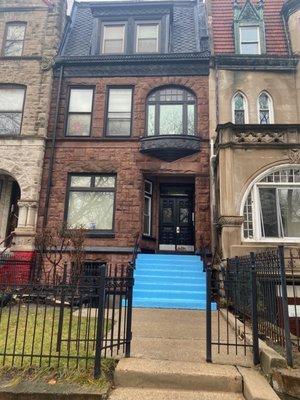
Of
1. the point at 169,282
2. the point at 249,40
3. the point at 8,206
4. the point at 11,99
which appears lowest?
the point at 169,282

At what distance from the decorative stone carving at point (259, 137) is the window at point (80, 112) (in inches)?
262

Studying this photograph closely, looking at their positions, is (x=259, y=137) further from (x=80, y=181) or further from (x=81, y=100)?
(x=81, y=100)

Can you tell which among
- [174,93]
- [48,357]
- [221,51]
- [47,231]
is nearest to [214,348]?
[48,357]

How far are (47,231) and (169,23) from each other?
11254 mm

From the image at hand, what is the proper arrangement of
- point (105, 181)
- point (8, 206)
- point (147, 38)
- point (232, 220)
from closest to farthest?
point (232, 220) < point (105, 181) < point (8, 206) < point (147, 38)

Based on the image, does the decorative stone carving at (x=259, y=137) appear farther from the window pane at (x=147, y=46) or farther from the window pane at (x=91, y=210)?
the window pane at (x=147, y=46)

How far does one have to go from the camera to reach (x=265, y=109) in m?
13.5

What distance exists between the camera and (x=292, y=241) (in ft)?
32.8

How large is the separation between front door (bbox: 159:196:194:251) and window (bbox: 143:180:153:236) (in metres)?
0.62

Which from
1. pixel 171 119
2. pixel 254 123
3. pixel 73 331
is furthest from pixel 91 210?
pixel 254 123

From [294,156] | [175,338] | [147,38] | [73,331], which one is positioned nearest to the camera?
[175,338]

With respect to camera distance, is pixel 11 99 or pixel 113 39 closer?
pixel 11 99

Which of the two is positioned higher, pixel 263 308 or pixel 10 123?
pixel 10 123

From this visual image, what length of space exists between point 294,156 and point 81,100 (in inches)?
367
